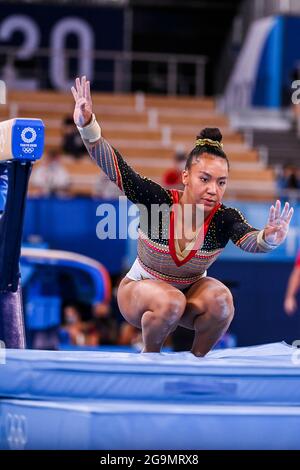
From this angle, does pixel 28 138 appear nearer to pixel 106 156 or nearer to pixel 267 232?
pixel 106 156

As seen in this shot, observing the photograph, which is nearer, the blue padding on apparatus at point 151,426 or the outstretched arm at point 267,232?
the blue padding on apparatus at point 151,426

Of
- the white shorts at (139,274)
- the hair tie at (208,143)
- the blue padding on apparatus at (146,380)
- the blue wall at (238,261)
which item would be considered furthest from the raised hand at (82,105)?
→ the blue wall at (238,261)

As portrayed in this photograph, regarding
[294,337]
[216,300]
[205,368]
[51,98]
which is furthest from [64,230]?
[205,368]

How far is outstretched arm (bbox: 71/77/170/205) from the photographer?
12.2 feet

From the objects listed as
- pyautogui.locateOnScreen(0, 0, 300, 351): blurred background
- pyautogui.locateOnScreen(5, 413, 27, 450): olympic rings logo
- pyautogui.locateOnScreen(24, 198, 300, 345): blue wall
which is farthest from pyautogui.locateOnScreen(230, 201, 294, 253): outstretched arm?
pyautogui.locateOnScreen(24, 198, 300, 345): blue wall

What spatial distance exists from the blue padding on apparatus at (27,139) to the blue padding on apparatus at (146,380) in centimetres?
87

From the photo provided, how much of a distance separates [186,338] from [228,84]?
8.65 metres

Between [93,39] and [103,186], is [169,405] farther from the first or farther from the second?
[93,39]

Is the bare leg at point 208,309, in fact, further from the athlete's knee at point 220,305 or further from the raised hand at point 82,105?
the raised hand at point 82,105

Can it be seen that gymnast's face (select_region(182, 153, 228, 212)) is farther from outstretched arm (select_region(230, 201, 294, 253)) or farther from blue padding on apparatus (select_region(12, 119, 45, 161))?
blue padding on apparatus (select_region(12, 119, 45, 161))

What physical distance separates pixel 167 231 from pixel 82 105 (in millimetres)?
613

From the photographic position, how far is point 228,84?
49.4ft

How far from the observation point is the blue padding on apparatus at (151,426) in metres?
3.16

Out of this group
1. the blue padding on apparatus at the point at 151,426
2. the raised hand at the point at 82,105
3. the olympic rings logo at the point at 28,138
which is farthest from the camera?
the olympic rings logo at the point at 28,138
